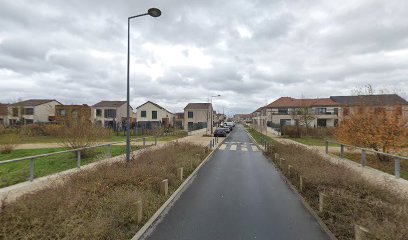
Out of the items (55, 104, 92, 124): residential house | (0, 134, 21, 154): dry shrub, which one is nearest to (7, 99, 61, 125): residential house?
(55, 104, 92, 124): residential house

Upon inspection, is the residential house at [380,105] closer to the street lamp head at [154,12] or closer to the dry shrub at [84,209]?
the street lamp head at [154,12]

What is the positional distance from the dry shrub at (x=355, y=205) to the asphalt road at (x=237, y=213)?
43cm

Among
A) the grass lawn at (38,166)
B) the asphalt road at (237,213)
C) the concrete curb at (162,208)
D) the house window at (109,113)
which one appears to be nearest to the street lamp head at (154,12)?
the concrete curb at (162,208)

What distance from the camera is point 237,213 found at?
6.50 m

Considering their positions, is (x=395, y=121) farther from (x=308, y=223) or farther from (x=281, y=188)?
(x=308, y=223)

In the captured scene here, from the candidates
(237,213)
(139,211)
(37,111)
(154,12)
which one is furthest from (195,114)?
(139,211)

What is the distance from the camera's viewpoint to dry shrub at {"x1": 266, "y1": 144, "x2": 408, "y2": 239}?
175 inches

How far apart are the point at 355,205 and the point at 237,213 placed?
2.65 m

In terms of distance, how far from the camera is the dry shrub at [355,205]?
446 centimetres

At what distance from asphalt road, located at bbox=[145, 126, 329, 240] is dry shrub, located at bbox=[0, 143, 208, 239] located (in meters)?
0.68

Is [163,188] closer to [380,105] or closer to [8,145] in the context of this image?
[380,105]

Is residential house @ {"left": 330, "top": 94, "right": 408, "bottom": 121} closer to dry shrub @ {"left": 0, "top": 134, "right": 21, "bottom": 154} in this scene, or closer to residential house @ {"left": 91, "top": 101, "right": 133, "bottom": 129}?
dry shrub @ {"left": 0, "top": 134, "right": 21, "bottom": 154}

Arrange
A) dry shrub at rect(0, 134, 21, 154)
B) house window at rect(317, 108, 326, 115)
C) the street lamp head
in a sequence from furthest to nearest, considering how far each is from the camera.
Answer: house window at rect(317, 108, 326, 115) < dry shrub at rect(0, 134, 21, 154) < the street lamp head

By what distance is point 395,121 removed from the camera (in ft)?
45.2
